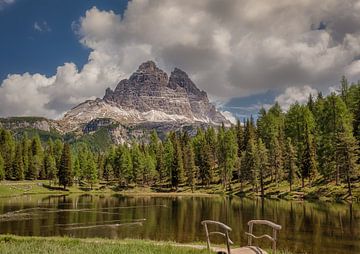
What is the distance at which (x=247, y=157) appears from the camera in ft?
366

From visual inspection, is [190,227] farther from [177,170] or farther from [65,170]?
[65,170]

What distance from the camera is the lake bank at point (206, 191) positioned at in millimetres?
80375

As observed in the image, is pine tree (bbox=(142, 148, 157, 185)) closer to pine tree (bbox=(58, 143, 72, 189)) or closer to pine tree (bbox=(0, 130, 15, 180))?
pine tree (bbox=(58, 143, 72, 189))

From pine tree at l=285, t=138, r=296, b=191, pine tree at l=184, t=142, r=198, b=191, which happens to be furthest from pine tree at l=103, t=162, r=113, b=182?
pine tree at l=285, t=138, r=296, b=191

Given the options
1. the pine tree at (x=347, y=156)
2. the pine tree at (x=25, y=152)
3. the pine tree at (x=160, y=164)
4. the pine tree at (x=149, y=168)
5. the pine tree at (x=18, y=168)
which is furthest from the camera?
the pine tree at (x=25, y=152)

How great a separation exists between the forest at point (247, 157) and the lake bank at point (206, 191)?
184 centimetres

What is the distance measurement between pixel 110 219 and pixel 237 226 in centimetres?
2104

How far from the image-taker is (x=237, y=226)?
153 feet

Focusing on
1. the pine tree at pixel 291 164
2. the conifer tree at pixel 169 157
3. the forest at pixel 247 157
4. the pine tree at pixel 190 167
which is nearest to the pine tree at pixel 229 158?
the forest at pixel 247 157

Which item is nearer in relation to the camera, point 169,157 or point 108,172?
point 169,157

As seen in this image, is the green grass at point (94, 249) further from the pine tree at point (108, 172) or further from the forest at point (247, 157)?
the pine tree at point (108, 172)

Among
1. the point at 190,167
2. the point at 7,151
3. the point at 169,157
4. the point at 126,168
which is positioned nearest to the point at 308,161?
the point at 190,167

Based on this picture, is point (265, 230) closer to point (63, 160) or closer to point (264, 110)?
point (264, 110)

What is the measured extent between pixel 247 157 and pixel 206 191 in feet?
66.2
